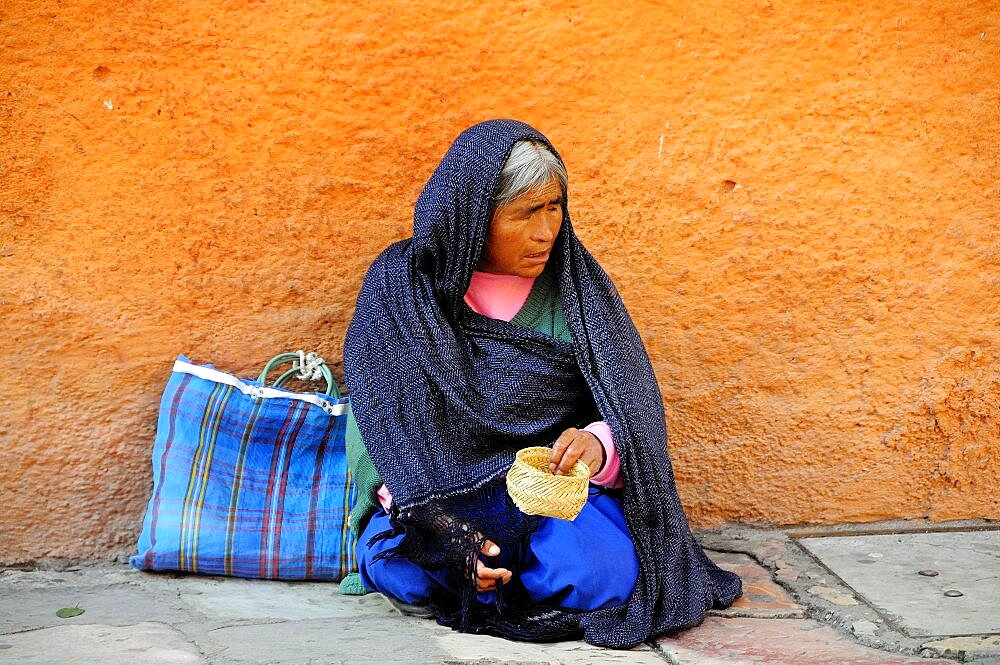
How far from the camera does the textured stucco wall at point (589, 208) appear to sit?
3.19 meters

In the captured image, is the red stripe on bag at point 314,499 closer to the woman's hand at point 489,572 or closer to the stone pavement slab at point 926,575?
the woman's hand at point 489,572

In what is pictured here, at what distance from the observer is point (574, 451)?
2.79 m

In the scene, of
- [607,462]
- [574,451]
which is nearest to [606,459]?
[607,462]

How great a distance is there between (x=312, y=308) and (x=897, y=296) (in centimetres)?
175

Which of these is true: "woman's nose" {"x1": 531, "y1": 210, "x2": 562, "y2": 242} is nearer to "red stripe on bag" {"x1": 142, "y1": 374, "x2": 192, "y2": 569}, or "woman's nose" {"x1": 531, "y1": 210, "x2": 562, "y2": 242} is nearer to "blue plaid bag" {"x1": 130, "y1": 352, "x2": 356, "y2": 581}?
"blue plaid bag" {"x1": 130, "y1": 352, "x2": 356, "y2": 581}

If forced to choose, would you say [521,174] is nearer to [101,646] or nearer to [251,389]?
[251,389]

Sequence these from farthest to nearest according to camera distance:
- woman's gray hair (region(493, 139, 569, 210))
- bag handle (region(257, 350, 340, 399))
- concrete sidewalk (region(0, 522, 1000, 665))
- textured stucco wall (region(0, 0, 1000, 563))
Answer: bag handle (region(257, 350, 340, 399)) < textured stucco wall (region(0, 0, 1000, 563)) < woman's gray hair (region(493, 139, 569, 210)) < concrete sidewalk (region(0, 522, 1000, 665))

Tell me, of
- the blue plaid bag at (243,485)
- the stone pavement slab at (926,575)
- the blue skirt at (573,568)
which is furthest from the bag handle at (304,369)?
the stone pavement slab at (926,575)

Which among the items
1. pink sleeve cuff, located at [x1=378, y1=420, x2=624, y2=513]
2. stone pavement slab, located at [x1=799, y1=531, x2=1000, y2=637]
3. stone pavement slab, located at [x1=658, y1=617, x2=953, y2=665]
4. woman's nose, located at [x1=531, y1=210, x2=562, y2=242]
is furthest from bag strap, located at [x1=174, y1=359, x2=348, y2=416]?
stone pavement slab, located at [x1=799, y1=531, x2=1000, y2=637]

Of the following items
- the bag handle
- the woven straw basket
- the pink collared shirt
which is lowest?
the woven straw basket

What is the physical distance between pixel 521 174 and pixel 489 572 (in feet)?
3.15

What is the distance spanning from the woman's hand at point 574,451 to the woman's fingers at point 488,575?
27 cm

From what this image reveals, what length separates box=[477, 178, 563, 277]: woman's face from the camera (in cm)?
292

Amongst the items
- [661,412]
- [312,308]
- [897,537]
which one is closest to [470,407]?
[661,412]
